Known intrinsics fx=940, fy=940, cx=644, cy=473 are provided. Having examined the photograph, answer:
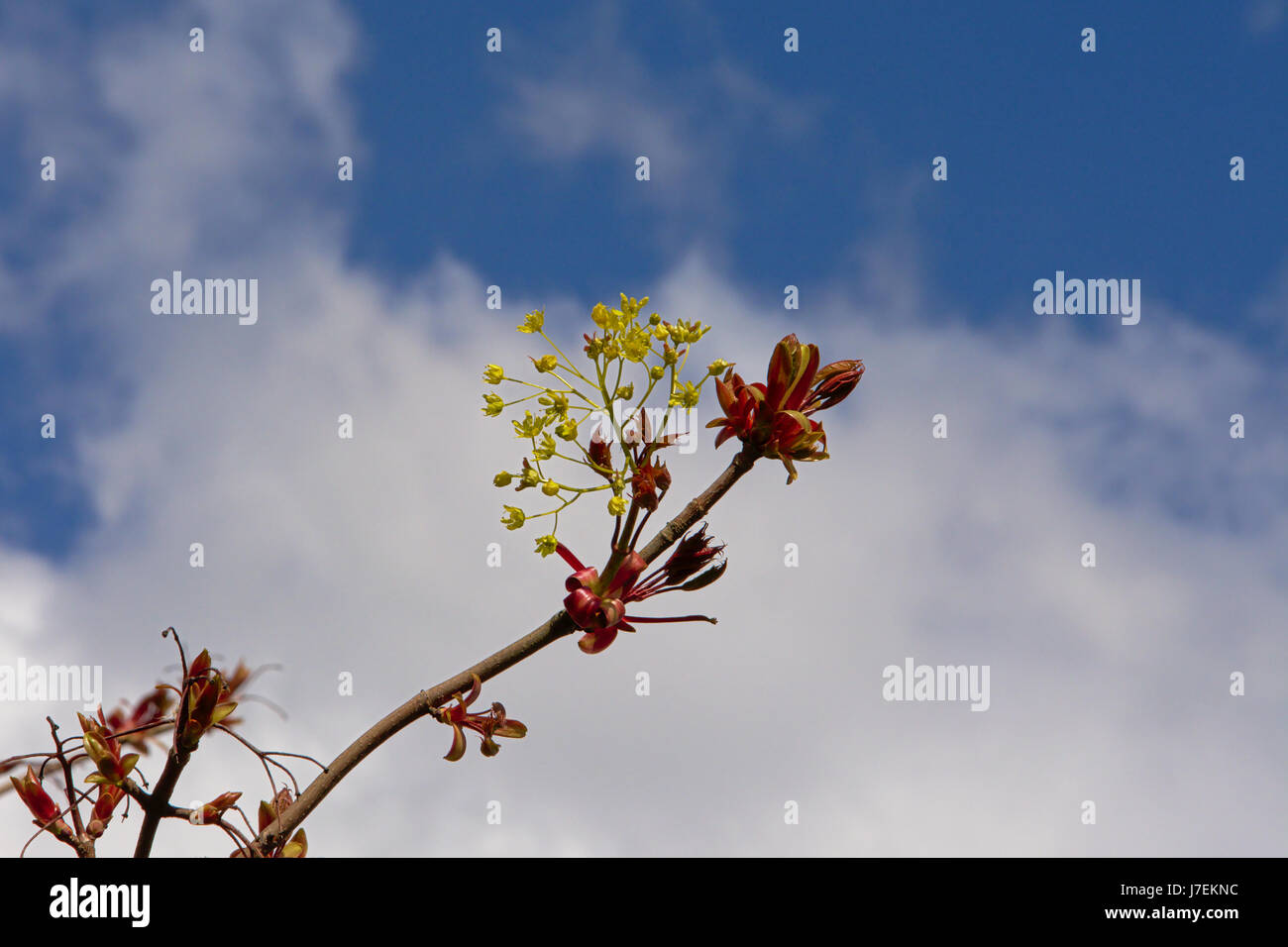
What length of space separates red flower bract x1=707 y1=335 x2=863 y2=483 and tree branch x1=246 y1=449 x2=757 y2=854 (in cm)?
13

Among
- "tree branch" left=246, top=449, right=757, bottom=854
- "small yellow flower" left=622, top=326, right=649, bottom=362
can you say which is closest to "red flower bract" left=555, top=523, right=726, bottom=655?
"tree branch" left=246, top=449, right=757, bottom=854

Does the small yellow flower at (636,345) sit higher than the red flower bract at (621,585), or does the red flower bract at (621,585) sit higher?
the small yellow flower at (636,345)

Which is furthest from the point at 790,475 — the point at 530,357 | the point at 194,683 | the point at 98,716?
the point at 98,716

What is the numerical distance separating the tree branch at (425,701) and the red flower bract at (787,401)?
0.44 feet

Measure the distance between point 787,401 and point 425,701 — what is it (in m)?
0.99

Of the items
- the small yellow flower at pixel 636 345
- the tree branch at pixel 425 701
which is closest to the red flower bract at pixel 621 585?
the tree branch at pixel 425 701

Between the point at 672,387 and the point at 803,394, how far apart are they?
0.97 ft

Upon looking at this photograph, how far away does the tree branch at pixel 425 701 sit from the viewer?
194 cm

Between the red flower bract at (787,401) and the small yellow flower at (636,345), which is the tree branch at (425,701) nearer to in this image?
the red flower bract at (787,401)

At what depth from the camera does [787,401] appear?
2031 mm

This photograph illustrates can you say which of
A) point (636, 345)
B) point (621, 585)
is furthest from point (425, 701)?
point (636, 345)

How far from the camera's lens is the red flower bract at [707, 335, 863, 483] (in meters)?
1.98

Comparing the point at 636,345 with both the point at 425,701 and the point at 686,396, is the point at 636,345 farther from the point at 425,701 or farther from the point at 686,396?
the point at 425,701
